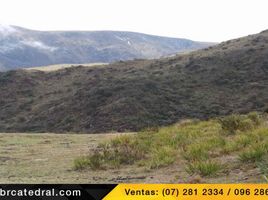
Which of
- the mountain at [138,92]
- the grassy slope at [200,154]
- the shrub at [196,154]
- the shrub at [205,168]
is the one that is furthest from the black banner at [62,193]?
the mountain at [138,92]

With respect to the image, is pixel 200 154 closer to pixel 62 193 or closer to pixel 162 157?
pixel 162 157

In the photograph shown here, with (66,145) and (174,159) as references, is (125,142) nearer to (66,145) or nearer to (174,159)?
(66,145)

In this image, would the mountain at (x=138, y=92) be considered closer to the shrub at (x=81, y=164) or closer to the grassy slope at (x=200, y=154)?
the grassy slope at (x=200, y=154)

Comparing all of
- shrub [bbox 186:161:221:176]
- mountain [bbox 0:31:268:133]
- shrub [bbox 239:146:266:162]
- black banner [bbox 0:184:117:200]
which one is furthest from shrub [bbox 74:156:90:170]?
mountain [bbox 0:31:268:133]

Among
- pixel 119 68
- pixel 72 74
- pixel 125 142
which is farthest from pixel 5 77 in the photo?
pixel 125 142

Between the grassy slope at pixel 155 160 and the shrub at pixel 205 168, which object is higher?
the shrub at pixel 205 168

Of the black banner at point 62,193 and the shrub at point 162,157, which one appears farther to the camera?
the shrub at point 162,157

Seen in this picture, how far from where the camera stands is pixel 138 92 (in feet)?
162

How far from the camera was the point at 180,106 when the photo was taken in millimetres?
46625

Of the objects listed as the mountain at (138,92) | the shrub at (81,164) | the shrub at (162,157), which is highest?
the shrub at (162,157)

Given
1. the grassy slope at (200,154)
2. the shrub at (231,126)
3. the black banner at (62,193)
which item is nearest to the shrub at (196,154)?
the grassy slope at (200,154)

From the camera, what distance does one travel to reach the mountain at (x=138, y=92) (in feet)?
147

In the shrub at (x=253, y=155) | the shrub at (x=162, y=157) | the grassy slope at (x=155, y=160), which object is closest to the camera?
the grassy slope at (x=155, y=160)

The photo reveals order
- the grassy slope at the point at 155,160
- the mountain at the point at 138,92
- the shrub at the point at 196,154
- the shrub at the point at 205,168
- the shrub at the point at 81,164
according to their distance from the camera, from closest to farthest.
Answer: the shrub at the point at 205,168 < the grassy slope at the point at 155,160 < the shrub at the point at 196,154 < the shrub at the point at 81,164 < the mountain at the point at 138,92
